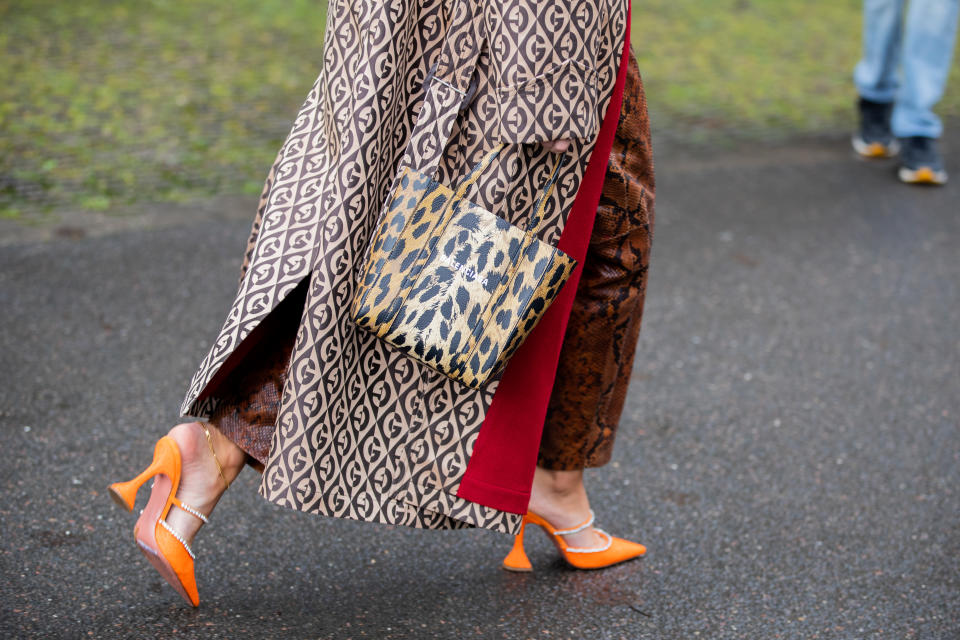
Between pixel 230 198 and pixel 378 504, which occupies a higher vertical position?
pixel 378 504

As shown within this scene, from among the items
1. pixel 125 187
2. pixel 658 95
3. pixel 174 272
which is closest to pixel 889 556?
pixel 174 272

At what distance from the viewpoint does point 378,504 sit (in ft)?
6.14

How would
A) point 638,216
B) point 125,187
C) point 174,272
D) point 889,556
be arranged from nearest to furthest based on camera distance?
point 638,216, point 889,556, point 174,272, point 125,187

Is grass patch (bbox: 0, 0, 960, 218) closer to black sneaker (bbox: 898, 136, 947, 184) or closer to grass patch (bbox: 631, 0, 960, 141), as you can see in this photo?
grass patch (bbox: 631, 0, 960, 141)

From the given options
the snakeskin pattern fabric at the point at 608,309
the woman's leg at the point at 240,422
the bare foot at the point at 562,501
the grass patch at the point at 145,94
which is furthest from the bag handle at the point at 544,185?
the grass patch at the point at 145,94

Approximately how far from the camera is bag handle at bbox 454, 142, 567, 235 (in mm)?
1766

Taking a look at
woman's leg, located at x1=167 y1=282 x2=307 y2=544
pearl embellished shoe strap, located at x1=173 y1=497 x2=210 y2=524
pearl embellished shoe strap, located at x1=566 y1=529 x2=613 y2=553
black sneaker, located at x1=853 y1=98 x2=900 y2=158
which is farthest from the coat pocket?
black sneaker, located at x1=853 y1=98 x2=900 y2=158

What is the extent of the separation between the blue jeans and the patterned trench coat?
3.90 meters

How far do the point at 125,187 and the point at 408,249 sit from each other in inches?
124

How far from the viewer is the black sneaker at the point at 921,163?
5.23 m

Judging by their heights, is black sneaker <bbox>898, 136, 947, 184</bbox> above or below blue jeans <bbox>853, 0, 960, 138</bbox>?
below

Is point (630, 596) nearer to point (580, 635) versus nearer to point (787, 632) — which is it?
point (580, 635)

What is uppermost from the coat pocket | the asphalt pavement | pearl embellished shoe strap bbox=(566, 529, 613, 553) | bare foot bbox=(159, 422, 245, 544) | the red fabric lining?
the coat pocket

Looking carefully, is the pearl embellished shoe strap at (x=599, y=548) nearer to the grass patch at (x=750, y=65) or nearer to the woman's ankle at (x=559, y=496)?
the woman's ankle at (x=559, y=496)
